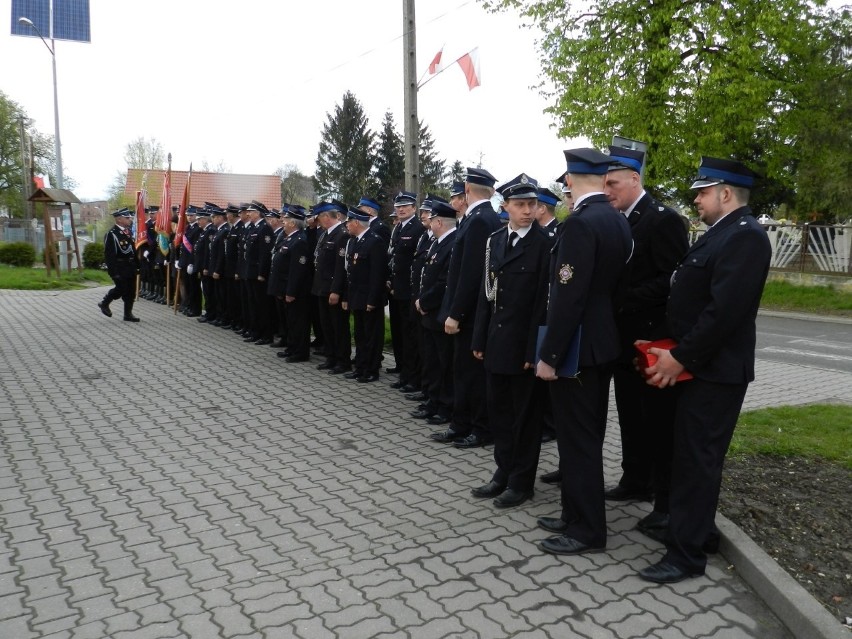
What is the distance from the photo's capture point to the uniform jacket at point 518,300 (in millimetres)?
4352

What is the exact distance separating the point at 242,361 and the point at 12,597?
239 inches

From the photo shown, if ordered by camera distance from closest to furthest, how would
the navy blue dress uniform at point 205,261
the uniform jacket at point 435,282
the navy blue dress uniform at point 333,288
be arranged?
1. the uniform jacket at point 435,282
2. the navy blue dress uniform at point 333,288
3. the navy blue dress uniform at point 205,261

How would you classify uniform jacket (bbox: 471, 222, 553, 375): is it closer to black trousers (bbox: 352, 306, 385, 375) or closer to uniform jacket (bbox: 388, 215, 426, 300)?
uniform jacket (bbox: 388, 215, 426, 300)

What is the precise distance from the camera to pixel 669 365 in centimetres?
340

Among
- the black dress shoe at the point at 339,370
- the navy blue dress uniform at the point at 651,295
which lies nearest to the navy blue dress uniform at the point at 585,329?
the navy blue dress uniform at the point at 651,295

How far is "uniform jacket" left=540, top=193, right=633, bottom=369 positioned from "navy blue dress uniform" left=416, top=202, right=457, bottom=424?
2508mm

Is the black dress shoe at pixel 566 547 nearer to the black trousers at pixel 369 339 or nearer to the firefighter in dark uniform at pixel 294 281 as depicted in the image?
the black trousers at pixel 369 339

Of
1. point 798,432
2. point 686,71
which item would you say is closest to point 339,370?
point 798,432

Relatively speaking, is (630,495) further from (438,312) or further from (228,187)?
(228,187)

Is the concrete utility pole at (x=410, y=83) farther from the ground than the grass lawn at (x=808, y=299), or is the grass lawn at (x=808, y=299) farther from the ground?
the concrete utility pole at (x=410, y=83)

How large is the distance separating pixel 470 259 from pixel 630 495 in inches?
80.5

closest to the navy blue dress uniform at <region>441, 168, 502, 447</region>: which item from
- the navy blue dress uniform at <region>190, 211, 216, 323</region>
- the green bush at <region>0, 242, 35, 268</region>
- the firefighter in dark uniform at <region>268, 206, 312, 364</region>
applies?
the firefighter in dark uniform at <region>268, 206, 312, 364</region>

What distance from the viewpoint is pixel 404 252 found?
7742mm

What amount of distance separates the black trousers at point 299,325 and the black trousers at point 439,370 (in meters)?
2.86
